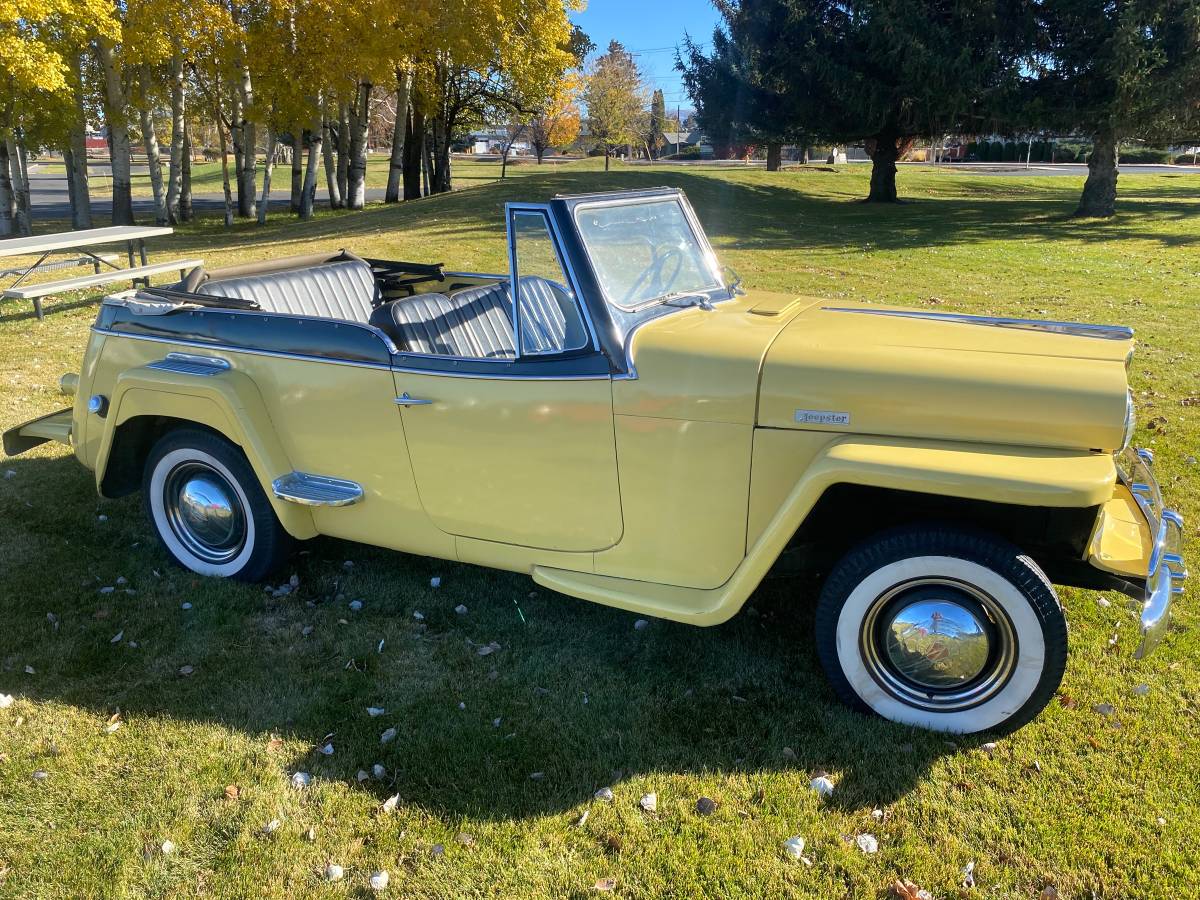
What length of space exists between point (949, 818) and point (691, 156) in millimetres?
64647

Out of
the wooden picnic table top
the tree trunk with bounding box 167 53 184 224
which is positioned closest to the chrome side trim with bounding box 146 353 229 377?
the wooden picnic table top

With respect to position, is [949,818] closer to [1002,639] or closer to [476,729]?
[1002,639]

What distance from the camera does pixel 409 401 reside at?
3559 mm

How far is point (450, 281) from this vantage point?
5250mm

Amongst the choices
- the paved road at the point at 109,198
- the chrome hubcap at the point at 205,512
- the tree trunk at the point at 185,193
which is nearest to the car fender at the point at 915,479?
the chrome hubcap at the point at 205,512

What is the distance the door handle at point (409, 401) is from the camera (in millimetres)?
3539

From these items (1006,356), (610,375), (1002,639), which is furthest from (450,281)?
(1002,639)

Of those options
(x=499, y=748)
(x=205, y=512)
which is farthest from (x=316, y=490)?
(x=499, y=748)

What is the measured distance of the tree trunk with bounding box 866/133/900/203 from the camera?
2305 centimetres

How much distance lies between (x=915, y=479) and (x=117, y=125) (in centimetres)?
2007

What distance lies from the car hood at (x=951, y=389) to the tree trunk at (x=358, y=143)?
70.0 feet

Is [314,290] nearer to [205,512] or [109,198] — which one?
[205,512]

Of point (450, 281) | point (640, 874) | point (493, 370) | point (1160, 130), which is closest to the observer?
point (640, 874)

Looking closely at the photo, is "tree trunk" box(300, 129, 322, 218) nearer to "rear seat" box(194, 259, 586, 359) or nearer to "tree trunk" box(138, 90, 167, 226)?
"tree trunk" box(138, 90, 167, 226)
